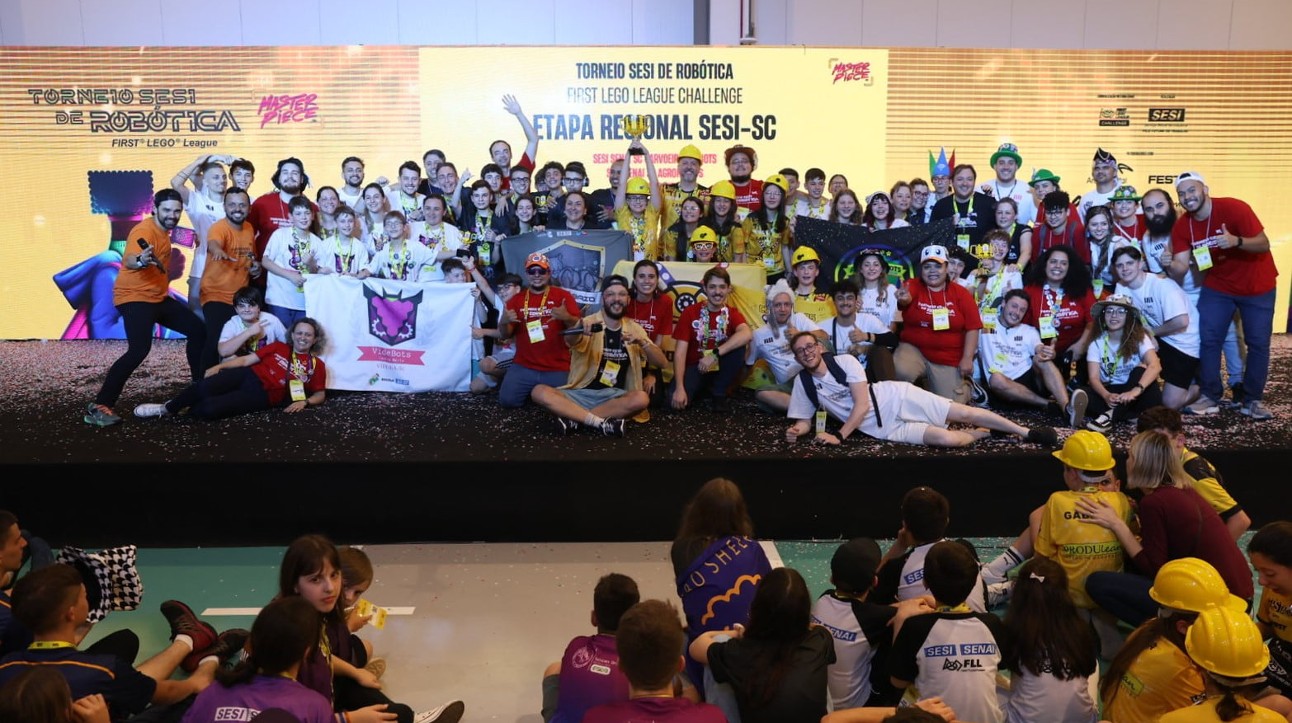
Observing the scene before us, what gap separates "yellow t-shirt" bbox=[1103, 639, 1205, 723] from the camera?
8.64 ft

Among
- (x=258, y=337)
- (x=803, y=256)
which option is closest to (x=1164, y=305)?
(x=803, y=256)

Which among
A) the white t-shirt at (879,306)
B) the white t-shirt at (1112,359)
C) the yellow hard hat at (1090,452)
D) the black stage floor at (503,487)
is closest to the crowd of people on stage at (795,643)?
the yellow hard hat at (1090,452)

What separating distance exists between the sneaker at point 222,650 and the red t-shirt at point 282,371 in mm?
2742

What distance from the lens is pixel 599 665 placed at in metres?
2.71

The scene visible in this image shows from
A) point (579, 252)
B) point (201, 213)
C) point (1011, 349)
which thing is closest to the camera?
point (1011, 349)

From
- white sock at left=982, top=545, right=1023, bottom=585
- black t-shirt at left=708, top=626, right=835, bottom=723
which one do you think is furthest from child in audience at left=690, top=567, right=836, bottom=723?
white sock at left=982, top=545, right=1023, bottom=585

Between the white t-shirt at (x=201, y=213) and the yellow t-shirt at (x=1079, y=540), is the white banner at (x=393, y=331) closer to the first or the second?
the white t-shirt at (x=201, y=213)

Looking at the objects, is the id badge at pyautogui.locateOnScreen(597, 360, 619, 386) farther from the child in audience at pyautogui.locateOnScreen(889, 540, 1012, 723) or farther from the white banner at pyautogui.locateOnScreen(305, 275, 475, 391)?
the child in audience at pyautogui.locateOnScreen(889, 540, 1012, 723)

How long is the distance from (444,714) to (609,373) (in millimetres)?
3118

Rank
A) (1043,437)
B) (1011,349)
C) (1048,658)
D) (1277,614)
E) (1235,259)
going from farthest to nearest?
(1011,349) → (1235,259) → (1043,437) → (1277,614) → (1048,658)

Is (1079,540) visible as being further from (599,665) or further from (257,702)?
(257,702)

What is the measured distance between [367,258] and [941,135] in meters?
6.16

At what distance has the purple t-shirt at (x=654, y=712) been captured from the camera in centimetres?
224

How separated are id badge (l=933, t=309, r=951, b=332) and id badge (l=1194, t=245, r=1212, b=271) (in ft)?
5.38
